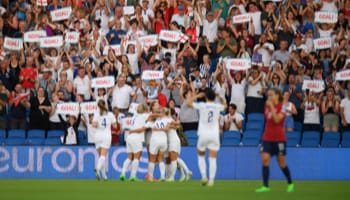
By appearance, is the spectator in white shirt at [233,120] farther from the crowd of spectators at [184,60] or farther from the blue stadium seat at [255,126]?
the blue stadium seat at [255,126]

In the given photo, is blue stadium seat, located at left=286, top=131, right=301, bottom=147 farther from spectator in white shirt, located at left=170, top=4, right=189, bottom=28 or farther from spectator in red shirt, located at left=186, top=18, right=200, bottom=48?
spectator in white shirt, located at left=170, top=4, right=189, bottom=28

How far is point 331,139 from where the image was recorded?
34.4 metres

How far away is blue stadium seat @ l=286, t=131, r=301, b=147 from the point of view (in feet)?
113

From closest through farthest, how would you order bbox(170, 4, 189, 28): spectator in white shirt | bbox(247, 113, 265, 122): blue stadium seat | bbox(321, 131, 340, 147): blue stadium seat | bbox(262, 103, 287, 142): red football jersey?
bbox(262, 103, 287, 142): red football jersey, bbox(247, 113, 265, 122): blue stadium seat, bbox(321, 131, 340, 147): blue stadium seat, bbox(170, 4, 189, 28): spectator in white shirt

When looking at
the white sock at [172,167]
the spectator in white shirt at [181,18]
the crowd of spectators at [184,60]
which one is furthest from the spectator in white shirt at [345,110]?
the white sock at [172,167]

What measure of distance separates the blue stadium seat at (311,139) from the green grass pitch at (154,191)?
155 inches

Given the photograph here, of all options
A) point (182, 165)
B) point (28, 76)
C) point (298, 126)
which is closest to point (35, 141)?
point (28, 76)

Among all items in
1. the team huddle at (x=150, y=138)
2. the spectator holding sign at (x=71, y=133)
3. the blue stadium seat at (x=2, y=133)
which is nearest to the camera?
the team huddle at (x=150, y=138)

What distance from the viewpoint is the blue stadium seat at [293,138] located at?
34.4 m

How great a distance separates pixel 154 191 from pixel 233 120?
9.08 meters

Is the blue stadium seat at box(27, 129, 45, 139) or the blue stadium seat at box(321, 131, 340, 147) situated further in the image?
the blue stadium seat at box(27, 129, 45, 139)

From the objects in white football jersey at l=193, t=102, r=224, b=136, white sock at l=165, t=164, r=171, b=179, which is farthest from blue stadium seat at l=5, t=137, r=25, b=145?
white football jersey at l=193, t=102, r=224, b=136

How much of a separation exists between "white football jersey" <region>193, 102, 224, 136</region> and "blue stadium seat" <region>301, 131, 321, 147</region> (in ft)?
24.7

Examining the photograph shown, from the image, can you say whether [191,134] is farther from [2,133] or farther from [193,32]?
[2,133]
